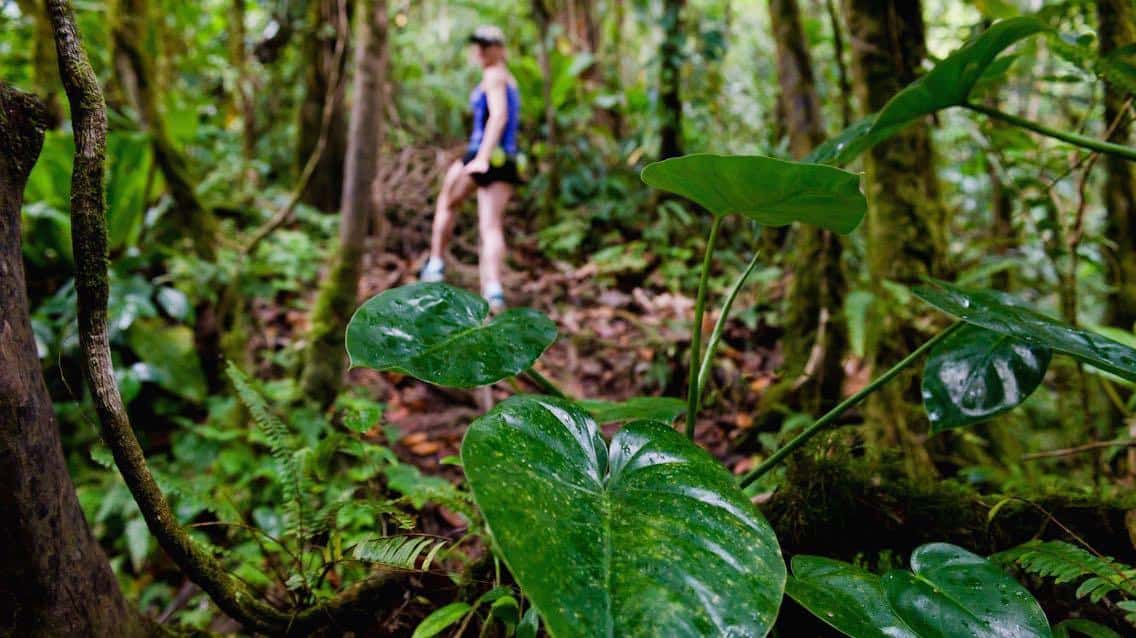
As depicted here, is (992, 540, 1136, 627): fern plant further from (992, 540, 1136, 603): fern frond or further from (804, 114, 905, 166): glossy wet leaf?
(804, 114, 905, 166): glossy wet leaf

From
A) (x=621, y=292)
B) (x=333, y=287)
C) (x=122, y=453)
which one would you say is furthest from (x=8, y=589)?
(x=621, y=292)

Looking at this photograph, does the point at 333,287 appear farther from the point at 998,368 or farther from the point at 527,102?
the point at 527,102

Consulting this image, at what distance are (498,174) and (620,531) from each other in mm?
3398

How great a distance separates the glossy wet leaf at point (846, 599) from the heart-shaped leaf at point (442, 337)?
50 centimetres

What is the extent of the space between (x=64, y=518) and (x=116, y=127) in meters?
3.38

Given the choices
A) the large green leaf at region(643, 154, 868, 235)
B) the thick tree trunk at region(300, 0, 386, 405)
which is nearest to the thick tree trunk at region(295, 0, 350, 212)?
the thick tree trunk at region(300, 0, 386, 405)

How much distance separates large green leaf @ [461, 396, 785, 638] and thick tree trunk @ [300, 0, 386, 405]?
2.26 metres

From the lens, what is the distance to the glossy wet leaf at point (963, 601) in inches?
29.0

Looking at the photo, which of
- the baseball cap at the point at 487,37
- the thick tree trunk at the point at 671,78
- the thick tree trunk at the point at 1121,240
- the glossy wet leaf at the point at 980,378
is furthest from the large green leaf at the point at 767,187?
the thick tree trunk at the point at 671,78

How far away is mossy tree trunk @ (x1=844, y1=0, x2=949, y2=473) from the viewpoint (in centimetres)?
235

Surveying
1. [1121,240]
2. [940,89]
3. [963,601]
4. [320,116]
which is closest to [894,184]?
[1121,240]

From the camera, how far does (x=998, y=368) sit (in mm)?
1148

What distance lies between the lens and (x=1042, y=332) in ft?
2.80

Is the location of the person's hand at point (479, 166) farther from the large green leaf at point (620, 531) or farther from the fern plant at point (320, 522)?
the large green leaf at point (620, 531)
